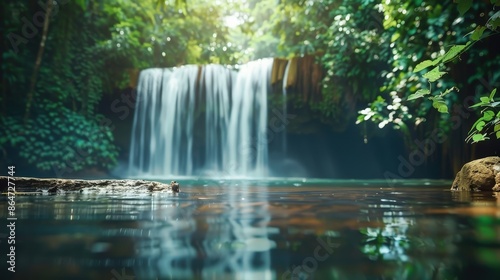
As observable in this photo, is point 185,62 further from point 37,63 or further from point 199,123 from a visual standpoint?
point 37,63

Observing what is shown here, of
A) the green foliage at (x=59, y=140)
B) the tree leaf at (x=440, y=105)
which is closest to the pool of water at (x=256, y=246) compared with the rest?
the tree leaf at (x=440, y=105)

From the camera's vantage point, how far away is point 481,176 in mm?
3756

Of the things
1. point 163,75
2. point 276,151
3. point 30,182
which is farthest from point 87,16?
point 30,182

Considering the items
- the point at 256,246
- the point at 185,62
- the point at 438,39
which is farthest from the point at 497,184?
the point at 185,62

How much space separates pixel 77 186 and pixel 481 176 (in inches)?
162

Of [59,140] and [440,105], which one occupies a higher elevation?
[59,140]

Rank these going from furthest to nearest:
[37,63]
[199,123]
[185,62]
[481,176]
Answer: [185,62]
[199,123]
[37,63]
[481,176]

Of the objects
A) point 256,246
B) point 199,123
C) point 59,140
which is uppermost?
point 199,123

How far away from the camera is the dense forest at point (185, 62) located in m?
5.84

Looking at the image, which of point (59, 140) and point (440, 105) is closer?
point (440, 105)

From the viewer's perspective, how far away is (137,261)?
3.16ft

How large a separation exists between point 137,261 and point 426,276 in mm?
718

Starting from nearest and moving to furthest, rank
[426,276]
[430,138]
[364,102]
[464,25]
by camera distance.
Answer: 1. [426,276]
2. [464,25]
3. [430,138]
4. [364,102]

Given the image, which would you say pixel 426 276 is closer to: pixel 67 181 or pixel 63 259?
pixel 63 259
